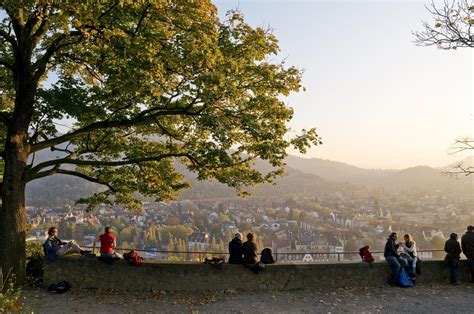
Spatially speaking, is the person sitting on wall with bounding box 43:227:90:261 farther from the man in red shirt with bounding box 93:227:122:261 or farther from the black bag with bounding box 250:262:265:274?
the black bag with bounding box 250:262:265:274

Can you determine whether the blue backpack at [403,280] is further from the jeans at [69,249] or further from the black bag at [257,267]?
the jeans at [69,249]

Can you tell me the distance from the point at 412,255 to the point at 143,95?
9120 mm

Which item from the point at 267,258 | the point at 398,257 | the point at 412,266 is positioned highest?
the point at 398,257

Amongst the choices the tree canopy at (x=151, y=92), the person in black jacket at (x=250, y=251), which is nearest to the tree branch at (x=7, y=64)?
the tree canopy at (x=151, y=92)

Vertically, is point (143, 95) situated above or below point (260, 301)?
above

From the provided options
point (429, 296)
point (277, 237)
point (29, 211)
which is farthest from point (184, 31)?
point (29, 211)

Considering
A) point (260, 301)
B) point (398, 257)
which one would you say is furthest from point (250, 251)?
point (398, 257)

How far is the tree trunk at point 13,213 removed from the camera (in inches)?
393

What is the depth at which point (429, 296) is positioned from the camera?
974cm

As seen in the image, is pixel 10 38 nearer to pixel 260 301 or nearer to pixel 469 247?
pixel 260 301

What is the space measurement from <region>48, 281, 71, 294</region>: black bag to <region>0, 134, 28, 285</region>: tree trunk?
106cm

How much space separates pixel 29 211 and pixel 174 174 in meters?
137

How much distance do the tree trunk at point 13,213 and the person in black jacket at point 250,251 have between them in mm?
6245

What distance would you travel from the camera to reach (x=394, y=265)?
34.9ft
